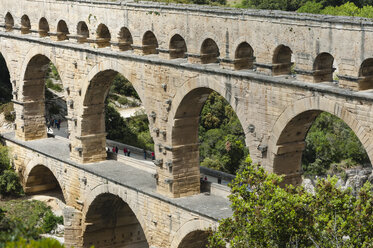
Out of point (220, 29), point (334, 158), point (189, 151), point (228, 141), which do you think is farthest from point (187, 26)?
Answer: point (334, 158)

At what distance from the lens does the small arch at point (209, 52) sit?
29.7 metres

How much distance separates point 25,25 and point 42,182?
26.0ft

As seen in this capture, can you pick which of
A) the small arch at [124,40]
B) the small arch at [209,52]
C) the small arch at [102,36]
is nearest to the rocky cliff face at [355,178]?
the small arch at [102,36]

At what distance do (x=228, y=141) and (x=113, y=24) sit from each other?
→ 686 inches

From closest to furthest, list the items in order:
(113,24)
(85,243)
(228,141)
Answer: (113,24) < (85,243) < (228,141)

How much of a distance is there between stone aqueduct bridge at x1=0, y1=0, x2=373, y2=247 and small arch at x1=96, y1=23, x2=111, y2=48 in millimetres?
46

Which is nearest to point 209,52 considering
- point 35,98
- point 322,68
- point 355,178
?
point 322,68

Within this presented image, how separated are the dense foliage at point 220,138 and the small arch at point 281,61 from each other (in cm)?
1755

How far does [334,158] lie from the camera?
52.6 m

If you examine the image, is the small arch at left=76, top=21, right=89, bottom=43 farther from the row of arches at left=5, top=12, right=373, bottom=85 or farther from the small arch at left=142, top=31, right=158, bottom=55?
the small arch at left=142, top=31, right=158, bottom=55

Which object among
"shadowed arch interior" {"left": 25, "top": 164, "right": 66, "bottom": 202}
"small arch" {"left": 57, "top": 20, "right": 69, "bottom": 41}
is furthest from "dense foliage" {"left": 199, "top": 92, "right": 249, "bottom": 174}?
"small arch" {"left": 57, "top": 20, "right": 69, "bottom": 41}

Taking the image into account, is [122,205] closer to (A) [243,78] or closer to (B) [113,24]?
(B) [113,24]

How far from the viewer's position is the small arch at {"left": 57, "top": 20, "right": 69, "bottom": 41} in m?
38.8

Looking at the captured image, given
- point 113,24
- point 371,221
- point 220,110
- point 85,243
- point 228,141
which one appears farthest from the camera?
point 220,110
